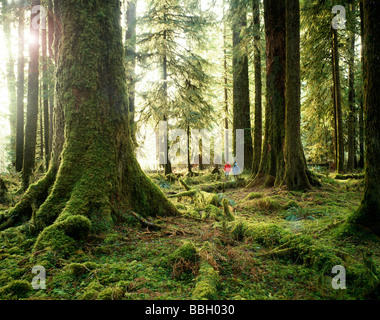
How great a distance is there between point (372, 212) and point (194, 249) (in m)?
2.65

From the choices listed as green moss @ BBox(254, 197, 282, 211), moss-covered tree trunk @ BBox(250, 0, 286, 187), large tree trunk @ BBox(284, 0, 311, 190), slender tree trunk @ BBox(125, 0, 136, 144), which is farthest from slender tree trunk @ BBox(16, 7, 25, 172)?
green moss @ BBox(254, 197, 282, 211)

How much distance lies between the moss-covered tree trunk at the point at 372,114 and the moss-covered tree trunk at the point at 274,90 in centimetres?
453

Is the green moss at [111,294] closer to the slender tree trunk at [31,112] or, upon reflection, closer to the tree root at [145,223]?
the tree root at [145,223]

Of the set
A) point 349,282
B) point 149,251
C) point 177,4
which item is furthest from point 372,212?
point 177,4

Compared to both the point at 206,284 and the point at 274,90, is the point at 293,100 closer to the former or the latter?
the point at 274,90

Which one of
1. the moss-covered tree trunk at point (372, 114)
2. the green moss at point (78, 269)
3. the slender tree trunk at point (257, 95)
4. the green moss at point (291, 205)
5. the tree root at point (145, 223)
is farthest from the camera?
the slender tree trunk at point (257, 95)

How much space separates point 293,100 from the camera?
6695 mm

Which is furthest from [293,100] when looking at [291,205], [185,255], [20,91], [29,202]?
[20,91]

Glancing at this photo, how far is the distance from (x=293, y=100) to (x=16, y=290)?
7309 mm

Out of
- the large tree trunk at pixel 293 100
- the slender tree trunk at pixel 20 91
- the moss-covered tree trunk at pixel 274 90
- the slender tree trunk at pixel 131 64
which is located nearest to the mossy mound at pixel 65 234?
the large tree trunk at pixel 293 100

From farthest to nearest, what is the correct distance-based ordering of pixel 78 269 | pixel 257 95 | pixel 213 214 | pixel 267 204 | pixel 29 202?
pixel 257 95, pixel 267 204, pixel 213 214, pixel 29 202, pixel 78 269

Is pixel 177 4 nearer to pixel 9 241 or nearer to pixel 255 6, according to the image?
pixel 255 6

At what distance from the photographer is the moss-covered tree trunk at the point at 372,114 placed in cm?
303
